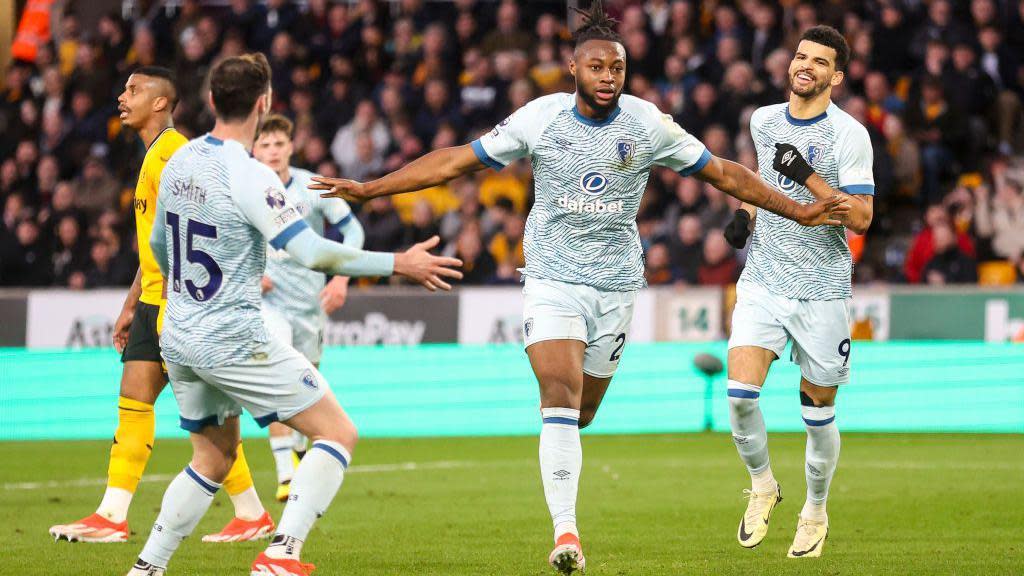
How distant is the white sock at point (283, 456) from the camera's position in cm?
1064

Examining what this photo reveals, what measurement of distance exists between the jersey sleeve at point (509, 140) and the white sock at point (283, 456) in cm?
383

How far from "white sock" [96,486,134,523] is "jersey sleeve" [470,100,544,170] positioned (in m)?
A: 2.71

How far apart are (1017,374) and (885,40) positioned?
537 cm

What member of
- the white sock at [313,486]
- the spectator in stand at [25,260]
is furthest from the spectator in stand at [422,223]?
the white sock at [313,486]

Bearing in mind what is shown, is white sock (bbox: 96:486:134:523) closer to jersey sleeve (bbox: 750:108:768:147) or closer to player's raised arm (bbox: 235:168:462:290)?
player's raised arm (bbox: 235:168:462:290)

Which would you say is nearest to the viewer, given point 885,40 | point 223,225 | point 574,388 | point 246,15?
point 223,225

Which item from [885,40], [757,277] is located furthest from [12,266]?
[757,277]

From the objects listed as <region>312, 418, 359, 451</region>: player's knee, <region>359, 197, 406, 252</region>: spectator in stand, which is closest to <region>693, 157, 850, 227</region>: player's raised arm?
<region>312, 418, 359, 451</region>: player's knee

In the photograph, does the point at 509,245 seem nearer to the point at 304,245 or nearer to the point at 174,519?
the point at 174,519

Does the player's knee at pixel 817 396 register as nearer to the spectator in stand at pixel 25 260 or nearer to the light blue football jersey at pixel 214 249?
the light blue football jersey at pixel 214 249

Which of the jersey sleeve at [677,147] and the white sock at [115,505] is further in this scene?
the white sock at [115,505]

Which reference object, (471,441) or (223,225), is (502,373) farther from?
(223,225)

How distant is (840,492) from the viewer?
35.3 feet

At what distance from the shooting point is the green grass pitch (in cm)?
776
